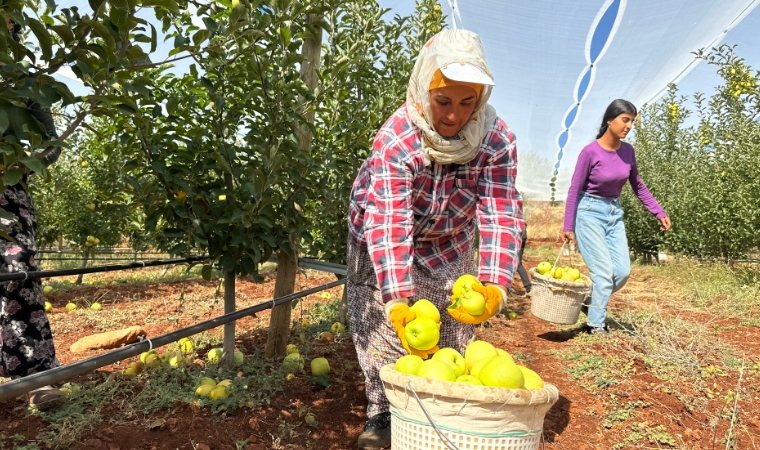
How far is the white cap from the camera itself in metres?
1.77

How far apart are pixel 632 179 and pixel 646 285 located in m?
4.30

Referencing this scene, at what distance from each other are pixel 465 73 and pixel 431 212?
1.97ft

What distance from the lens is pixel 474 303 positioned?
1.81 meters

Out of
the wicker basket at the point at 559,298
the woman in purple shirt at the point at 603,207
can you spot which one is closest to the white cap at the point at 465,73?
the woman in purple shirt at the point at 603,207

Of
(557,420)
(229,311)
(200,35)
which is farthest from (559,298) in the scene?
(200,35)

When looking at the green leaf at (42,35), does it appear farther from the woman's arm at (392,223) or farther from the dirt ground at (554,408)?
the dirt ground at (554,408)

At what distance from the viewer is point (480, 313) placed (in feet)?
6.01

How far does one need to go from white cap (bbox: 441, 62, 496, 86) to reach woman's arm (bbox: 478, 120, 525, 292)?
382mm

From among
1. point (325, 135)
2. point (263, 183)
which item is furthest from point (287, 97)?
point (325, 135)

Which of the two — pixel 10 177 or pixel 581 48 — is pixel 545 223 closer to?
pixel 581 48

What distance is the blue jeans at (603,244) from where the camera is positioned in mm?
4039

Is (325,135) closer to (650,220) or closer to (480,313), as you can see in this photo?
(480,313)

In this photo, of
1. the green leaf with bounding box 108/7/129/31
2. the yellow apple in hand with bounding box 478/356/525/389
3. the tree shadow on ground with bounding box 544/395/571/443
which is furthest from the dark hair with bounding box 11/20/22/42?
the tree shadow on ground with bounding box 544/395/571/443

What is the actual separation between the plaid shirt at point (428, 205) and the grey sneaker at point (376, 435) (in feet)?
2.09
